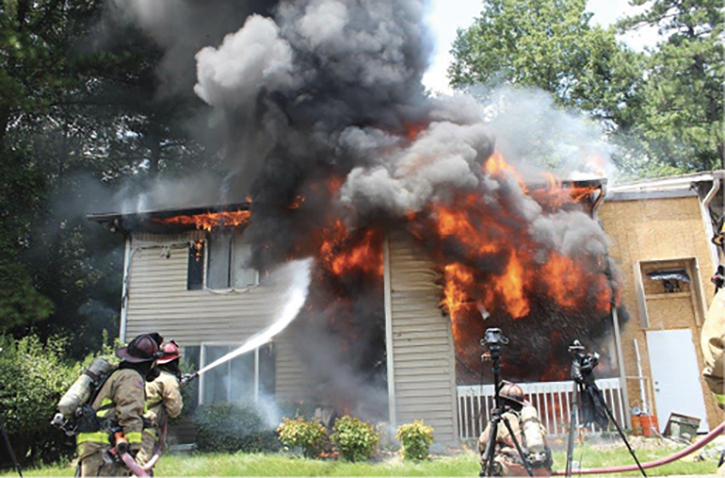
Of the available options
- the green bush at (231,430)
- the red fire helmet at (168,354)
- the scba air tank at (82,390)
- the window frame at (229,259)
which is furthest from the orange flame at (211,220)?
the scba air tank at (82,390)

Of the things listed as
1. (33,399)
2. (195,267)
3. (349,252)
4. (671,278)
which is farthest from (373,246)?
(33,399)

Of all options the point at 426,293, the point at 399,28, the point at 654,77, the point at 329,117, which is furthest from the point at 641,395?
the point at 654,77

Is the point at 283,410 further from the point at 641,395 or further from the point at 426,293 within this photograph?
the point at 641,395

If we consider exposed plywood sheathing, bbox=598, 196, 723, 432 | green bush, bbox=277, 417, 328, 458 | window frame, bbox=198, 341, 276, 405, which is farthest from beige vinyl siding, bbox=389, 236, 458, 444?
exposed plywood sheathing, bbox=598, 196, 723, 432

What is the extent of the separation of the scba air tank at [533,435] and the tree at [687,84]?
19493mm

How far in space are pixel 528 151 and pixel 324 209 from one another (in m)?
13.8

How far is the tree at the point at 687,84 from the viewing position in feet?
70.2

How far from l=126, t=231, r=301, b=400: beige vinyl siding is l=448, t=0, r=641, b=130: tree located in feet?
59.9

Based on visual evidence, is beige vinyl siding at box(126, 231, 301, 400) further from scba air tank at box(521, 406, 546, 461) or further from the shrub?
scba air tank at box(521, 406, 546, 461)

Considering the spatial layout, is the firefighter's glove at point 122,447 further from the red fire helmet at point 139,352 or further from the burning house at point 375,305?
the burning house at point 375,305

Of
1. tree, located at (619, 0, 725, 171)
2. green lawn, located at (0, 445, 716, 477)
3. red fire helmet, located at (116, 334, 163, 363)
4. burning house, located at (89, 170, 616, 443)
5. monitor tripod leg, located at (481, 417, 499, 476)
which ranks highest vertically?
tree, located at (619, 0, 725, 171)

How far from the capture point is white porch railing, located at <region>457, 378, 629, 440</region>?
10.7 meters

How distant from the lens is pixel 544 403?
10.9 metres

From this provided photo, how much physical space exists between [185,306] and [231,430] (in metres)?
3.26
